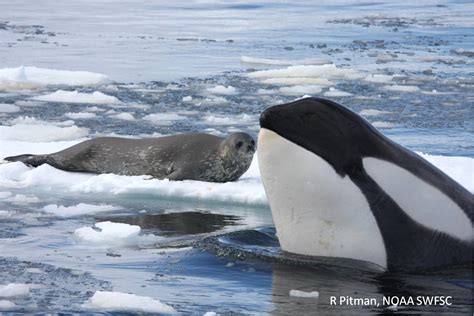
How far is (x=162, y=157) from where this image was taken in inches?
380

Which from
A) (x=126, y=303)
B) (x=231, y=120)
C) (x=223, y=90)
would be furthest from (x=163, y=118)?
(x=126, y=303)

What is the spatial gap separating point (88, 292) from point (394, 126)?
24.5 feet

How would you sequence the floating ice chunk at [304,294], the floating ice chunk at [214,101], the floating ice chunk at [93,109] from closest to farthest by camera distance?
the floating ice chunk at [304,294]
the floating ice chunk at [93,109]
the floating ice chunk at [214,101]

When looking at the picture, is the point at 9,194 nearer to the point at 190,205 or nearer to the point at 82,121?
the point at 190,205

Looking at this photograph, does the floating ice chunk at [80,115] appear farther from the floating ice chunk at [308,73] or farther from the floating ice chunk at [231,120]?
the floating ice chunk at [308,73]

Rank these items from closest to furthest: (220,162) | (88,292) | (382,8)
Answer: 1. (88,292)
2. (220,162)
3. (382,8)

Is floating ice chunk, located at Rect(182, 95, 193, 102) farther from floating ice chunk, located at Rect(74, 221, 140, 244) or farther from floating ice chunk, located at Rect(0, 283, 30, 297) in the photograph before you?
floating ice chunk, located at Rect(0, 283, 30, 297)

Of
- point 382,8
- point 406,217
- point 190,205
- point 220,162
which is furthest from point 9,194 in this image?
point 382,8

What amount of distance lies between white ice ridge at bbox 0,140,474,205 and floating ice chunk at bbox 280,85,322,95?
523cm

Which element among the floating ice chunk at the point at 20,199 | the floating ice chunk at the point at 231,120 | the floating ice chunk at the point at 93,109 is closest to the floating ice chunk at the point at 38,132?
the floating ice chunk at the point at 93,109

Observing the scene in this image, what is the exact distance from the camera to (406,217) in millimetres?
5000

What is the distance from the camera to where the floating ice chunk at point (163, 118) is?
38.9 feet

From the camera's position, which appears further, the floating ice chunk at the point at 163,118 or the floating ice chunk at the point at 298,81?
the floating ice chunk at the point at 298,81

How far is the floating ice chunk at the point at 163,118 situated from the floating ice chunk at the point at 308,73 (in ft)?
10.9
